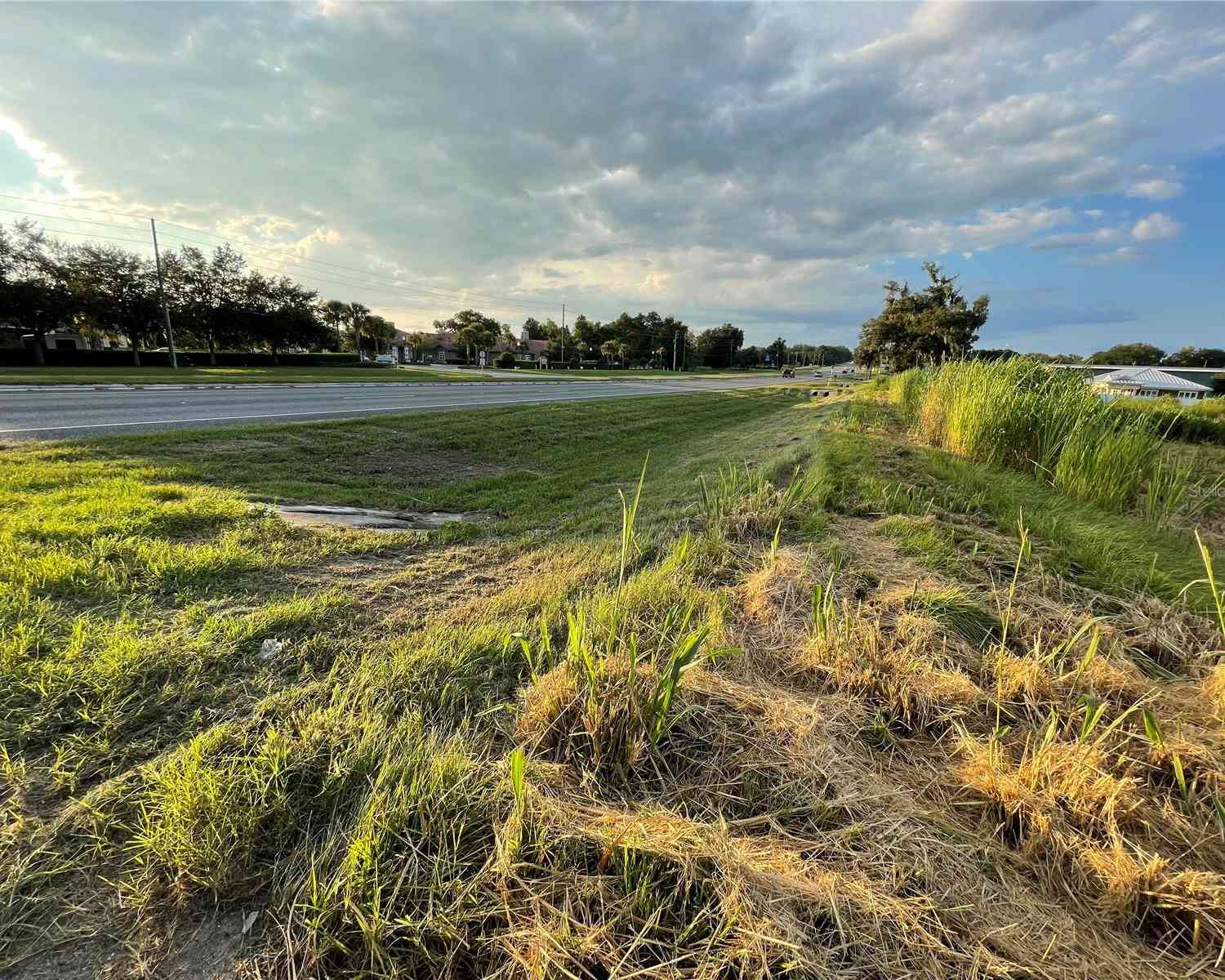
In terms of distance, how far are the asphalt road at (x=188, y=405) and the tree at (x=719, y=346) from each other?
96.9m

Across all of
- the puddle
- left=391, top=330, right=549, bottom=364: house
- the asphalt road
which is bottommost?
the puddle

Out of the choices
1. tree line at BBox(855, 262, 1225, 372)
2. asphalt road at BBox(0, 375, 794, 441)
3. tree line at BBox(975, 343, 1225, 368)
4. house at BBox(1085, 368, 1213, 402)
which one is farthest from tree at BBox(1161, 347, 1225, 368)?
asphalt road at BBox(0, 375, 794, 441)

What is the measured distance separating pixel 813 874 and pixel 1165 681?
2.21 meters

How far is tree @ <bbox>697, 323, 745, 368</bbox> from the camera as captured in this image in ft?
363

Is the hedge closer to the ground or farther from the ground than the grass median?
farther from the ground

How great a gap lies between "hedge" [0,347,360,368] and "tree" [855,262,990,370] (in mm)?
48029

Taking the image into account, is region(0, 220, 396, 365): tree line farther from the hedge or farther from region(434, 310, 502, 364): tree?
region(434, 310, 502, 364): tree

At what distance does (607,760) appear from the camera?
180cm

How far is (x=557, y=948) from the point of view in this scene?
1178 mm

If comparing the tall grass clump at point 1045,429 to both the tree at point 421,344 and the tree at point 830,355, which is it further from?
A: the tree at point 830,355

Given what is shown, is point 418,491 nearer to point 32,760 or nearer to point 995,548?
point 32,760

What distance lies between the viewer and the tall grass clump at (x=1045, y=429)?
538 cm

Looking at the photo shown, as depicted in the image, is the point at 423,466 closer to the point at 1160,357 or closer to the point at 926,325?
the point at 926,325

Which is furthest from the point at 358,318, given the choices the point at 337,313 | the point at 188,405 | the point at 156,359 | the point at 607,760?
the point at 607,760
